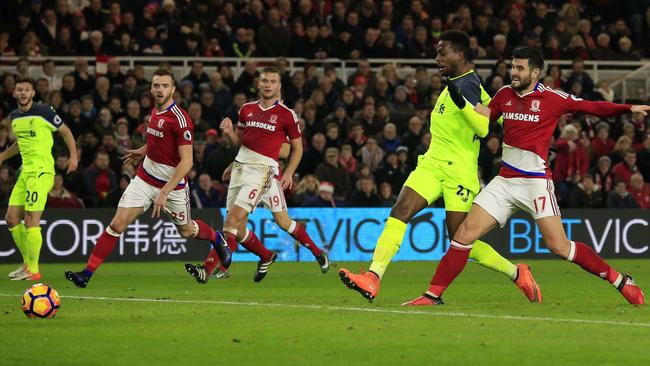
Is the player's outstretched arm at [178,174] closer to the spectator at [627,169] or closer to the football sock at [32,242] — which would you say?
the football sock at [32,242]

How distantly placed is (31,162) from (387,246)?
19.3 feet

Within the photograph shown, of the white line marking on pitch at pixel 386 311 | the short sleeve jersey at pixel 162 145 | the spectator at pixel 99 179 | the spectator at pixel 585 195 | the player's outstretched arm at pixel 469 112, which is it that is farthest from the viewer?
the spectator at pixel 585 195

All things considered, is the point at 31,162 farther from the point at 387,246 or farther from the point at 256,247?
the point at 387,246

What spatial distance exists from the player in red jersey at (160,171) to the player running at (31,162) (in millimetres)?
1763

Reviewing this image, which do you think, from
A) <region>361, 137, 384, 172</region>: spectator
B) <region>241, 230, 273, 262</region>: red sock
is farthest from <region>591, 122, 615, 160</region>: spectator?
<region>241, 230, 273, 262</region>: red sock

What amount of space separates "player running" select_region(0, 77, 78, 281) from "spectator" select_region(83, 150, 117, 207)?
18.5ft

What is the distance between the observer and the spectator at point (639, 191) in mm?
23422

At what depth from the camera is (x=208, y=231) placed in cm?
1477

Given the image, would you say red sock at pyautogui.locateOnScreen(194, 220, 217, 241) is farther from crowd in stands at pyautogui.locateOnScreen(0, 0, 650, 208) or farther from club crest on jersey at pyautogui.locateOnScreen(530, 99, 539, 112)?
crowd in stands at pyautogui.locateOnScreen(0, 0, 650, 208)

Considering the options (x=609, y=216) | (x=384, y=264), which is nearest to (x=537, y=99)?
(x=384, y=264)

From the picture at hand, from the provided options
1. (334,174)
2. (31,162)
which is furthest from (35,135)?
(334,174)

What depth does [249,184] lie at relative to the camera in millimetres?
15195

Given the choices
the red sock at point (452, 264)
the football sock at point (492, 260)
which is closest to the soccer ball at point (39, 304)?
the red sock at point (452, 264)

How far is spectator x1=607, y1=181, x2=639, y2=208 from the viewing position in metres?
23.0
